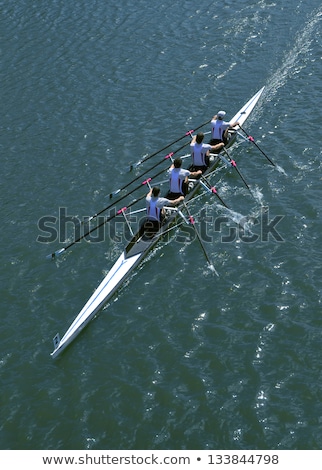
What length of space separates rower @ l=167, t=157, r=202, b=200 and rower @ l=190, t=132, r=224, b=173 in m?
1.72

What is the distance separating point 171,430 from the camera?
1889 centimetres

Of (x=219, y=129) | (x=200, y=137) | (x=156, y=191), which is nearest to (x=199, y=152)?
(x=200, y=137)

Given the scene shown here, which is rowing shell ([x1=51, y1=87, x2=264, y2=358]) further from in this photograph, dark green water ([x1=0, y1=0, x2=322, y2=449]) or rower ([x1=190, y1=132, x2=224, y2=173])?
rower ([x1=190, y1=132, x2=224, y2=173])

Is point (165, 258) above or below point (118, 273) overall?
below

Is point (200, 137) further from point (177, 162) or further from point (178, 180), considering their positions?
point (178, 180)

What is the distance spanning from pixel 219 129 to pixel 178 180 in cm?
532

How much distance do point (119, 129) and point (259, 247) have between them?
1290 centimetres

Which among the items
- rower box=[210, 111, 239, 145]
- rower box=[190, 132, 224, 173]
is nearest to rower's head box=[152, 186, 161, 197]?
rower box=[190, 132, 224, 173]

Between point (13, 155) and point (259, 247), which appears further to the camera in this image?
point (13, 155)

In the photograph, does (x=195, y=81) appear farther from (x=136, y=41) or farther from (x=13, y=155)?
(x=13, y=155)

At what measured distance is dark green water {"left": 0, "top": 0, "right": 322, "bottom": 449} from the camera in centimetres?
1948

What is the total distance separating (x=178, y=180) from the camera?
27578 mm
